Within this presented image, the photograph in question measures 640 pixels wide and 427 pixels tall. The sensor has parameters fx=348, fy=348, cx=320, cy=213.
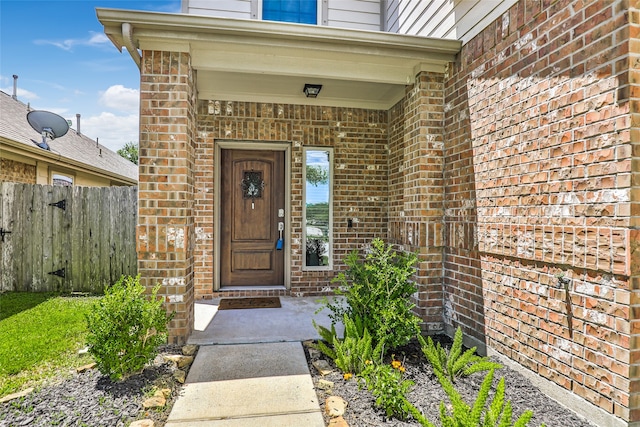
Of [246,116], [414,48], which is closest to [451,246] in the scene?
[414,48]

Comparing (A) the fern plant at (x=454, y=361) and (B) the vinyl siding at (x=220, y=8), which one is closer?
(A) the fern plant at (x=454, y=361)

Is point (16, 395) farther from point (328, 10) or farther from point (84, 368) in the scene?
point (328, 10)

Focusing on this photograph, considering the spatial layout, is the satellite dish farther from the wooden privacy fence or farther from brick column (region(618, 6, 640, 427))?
brick column (region(618, 6, 640, 427))

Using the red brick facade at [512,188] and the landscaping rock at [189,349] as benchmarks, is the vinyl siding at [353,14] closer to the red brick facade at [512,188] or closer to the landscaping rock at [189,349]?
the red brick facade at [512,188]

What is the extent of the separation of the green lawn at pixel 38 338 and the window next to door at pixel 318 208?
2714 mm

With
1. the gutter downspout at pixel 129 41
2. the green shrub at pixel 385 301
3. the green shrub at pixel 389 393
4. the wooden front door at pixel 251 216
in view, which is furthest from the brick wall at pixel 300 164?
the green shrub at pixel 389 393

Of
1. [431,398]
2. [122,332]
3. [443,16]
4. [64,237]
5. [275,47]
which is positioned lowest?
[431,398]

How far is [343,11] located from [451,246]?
3.62 metres

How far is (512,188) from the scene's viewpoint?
2564mm

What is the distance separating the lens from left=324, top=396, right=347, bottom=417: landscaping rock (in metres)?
2.09

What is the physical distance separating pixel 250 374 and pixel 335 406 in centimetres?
76

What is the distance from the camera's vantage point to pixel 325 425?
1996mm

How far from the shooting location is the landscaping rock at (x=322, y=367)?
261 centimetres

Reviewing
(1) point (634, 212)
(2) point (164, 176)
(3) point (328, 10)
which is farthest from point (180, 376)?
(3) point (328, 10)
